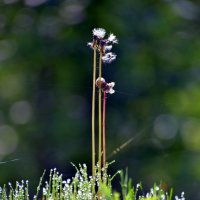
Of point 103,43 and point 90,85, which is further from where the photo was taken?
point 90,85

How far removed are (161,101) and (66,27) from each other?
0.96m

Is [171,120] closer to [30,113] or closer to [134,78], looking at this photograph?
[134,78]

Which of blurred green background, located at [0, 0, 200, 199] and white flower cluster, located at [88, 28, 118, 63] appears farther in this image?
blurred green background, located at [0, 0, 200, 199]

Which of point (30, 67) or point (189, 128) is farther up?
point (30, 67)

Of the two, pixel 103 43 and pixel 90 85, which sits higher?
pixel 90 85

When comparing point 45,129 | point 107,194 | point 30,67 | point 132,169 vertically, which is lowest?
point 107,194

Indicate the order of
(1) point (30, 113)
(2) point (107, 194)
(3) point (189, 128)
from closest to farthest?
(2) point (107, 194) < (3) point (189, 128) < (1) point (30, 113)

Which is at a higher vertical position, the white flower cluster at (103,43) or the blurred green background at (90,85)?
the blurred green background at (90,85)

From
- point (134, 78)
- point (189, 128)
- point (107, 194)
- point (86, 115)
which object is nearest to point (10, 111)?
point (86, 115)

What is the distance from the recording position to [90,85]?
6.00 meters

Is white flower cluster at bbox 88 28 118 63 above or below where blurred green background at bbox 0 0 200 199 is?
below

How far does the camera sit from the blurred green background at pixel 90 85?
579cm

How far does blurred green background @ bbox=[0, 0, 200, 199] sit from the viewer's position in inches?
228

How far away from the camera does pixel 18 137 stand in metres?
6.00
